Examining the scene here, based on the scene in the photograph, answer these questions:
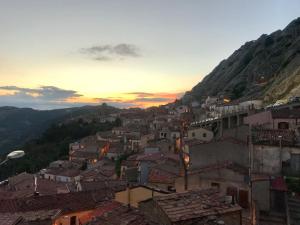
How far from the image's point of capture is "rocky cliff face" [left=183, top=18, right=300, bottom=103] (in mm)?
61231

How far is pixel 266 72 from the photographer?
86.1 m

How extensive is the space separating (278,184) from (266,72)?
72.0 m

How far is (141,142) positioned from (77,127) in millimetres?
49749

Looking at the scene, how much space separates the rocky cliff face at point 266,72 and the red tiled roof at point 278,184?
36.9 meters

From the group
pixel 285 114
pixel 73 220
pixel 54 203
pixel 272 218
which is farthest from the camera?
pixel 285 114

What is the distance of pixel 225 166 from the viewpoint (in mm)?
17859

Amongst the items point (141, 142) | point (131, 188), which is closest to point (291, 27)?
point (141, 142)

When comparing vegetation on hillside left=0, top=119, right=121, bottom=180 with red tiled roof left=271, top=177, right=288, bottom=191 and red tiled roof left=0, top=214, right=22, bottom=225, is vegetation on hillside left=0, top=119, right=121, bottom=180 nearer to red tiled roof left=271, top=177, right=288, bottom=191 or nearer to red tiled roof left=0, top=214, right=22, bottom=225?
red tiled roof left=0, top=214, right=22, bottom=225

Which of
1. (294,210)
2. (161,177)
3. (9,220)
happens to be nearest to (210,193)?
(9,220)

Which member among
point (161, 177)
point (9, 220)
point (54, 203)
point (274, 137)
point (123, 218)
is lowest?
point (54, 203)

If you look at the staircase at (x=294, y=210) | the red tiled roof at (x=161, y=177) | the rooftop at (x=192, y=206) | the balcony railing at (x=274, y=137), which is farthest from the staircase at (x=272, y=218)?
the red tiled roof at (x=161, y=177)

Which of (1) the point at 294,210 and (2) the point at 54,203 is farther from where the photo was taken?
(2) the point at 54,203

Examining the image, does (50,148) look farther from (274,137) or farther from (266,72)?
(274,137)

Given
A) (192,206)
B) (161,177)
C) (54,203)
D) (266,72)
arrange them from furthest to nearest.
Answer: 1. (266,72)
2. (161,177)
3. (54,203)
4. (192,206)
